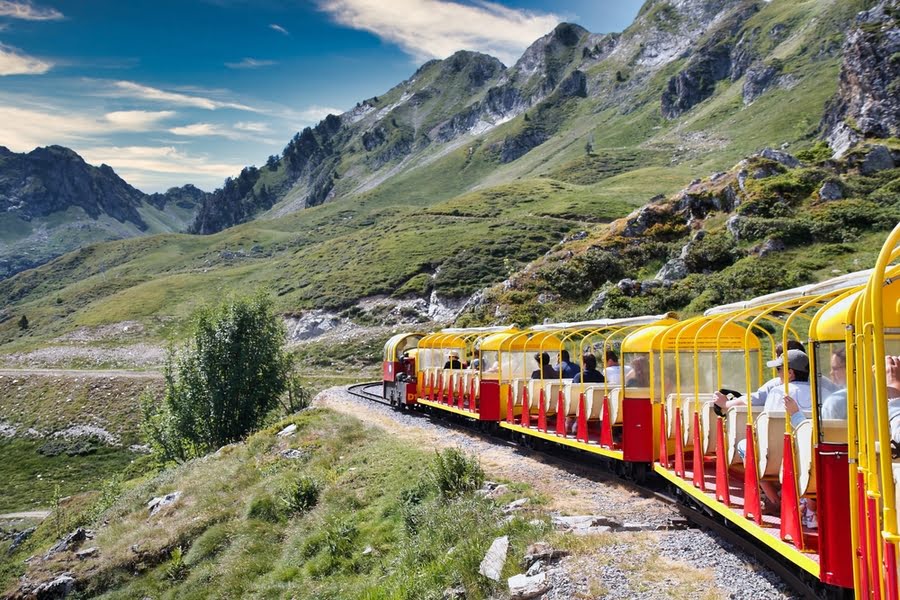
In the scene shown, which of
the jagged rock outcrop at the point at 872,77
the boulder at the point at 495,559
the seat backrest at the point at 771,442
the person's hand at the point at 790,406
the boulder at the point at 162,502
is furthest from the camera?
the jagged rock outcrop at the point at 872,77

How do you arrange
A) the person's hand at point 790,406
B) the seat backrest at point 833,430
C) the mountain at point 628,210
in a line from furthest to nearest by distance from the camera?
the mountain at point 628,210
the person's hand at point 790,406
the seat backrest at point 833,430

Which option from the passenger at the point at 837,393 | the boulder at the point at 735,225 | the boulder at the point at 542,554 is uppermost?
the boulder at the point at 735,225

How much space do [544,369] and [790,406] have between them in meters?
11.7

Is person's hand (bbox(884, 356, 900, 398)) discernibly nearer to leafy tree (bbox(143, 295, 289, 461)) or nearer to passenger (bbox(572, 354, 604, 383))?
passenger (bbox(572, 354, 604, 383))

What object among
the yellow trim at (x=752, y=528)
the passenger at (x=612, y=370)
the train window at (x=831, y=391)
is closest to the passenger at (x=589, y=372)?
the passenger at (x=612, y=370)

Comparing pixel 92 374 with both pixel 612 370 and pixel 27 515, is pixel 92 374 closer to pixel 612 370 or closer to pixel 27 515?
pixel 27 515

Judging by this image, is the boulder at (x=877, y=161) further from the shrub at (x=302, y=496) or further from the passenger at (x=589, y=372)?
the shrub at (x=302, y=496)

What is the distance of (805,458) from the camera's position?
6.86 meters

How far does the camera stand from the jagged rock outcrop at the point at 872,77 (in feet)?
221

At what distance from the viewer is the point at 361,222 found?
19300 cm

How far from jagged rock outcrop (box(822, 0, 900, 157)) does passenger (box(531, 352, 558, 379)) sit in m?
57.6

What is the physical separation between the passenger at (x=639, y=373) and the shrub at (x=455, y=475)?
3522mm

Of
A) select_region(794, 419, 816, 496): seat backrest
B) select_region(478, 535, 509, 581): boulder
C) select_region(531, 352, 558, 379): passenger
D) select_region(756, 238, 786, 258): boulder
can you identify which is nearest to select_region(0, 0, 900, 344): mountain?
select_region(756, 238, 786, 258): boulder

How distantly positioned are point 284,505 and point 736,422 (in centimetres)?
1262
